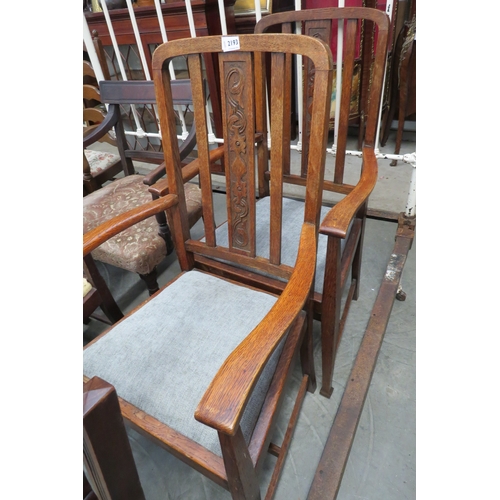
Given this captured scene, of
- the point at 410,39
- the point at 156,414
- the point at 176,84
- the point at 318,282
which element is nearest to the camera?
the point at 156,414

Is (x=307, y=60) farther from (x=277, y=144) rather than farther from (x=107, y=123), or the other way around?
(x=107, y=123)

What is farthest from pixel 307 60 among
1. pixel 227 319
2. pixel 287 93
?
pixel 227 319

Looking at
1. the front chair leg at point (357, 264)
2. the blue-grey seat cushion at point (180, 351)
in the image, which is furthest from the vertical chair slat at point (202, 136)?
the front chair leg at point (357, 264)

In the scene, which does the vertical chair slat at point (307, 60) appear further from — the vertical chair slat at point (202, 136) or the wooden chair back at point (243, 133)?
the vertical chair slat at point (202, 136)

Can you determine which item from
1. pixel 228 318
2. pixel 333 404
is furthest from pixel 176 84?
pixel 333 404

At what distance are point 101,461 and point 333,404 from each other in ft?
3.40

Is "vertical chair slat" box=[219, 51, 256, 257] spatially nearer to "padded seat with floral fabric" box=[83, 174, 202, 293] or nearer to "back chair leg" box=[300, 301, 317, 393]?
"back chair leg" box=[300, 301, 317, 393]

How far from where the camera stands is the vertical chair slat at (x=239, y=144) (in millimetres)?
859

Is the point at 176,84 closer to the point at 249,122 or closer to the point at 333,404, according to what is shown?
the point at 249,122

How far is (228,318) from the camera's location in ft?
2.94

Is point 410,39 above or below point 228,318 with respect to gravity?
above

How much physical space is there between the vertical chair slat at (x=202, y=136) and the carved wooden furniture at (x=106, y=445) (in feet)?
2.53

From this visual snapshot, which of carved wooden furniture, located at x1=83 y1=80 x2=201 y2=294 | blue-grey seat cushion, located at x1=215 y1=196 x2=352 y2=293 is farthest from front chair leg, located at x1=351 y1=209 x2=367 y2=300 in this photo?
carved wooden furniture, located at x1=83 y1=80 x2=201 y2=294

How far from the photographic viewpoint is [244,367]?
→ 0.56m
